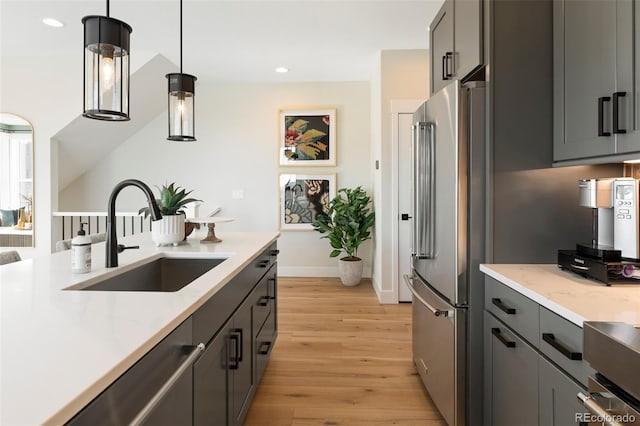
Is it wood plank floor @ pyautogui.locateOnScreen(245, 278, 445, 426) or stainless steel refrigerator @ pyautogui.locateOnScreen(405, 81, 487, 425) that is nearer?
stainless steel refrigerator @ pyautogui.locateOnScreen(405, 81, 487, 425)

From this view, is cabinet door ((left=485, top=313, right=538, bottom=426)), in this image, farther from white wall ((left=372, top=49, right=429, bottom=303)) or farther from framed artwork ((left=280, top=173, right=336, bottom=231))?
framed artwork ((left=280, top=173, right=336, bottom=231))

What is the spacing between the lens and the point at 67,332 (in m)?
0.88

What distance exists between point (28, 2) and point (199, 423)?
12.4 ft


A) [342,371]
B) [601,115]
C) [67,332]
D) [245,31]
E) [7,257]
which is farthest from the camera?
[245,31]

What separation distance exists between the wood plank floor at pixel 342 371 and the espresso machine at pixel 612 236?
119 cm

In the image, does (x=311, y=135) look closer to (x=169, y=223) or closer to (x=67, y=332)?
(x=169, y=223)

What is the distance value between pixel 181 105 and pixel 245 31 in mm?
1770

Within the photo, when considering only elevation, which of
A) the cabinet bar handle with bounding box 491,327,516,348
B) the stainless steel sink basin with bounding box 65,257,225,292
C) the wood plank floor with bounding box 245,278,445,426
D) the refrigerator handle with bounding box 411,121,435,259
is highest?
the refrigerator handle with bounding box 411,121,435,259

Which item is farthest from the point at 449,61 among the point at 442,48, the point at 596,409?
the point at 596,409

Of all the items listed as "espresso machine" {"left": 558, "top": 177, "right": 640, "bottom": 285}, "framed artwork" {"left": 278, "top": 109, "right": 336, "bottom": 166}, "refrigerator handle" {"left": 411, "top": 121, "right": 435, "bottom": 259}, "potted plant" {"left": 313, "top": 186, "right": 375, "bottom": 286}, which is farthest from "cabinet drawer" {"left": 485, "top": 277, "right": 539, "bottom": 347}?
"framed artwork" {"left": 278, "top": 109, "right": 336, "bottom": 166}

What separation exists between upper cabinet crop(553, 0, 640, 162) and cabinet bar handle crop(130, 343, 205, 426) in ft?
5.02

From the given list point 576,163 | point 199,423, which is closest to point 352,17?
point 576,163

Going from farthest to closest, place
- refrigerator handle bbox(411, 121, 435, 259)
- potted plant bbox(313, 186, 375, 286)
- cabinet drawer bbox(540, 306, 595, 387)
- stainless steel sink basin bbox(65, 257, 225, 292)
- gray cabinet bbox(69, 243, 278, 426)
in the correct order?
potted plant bbox(313, 186, 375, 286)
refrigerator handle bbox(411, 121, 435, 259)
stainless steel sink basin bbox(65, 257, 225, 292)
cabinet drawer bbox(540, 306, 595, 387)
gray cabinet bbox(69, 243, 278, 426)

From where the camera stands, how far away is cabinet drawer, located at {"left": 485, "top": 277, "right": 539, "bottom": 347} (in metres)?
1.33
